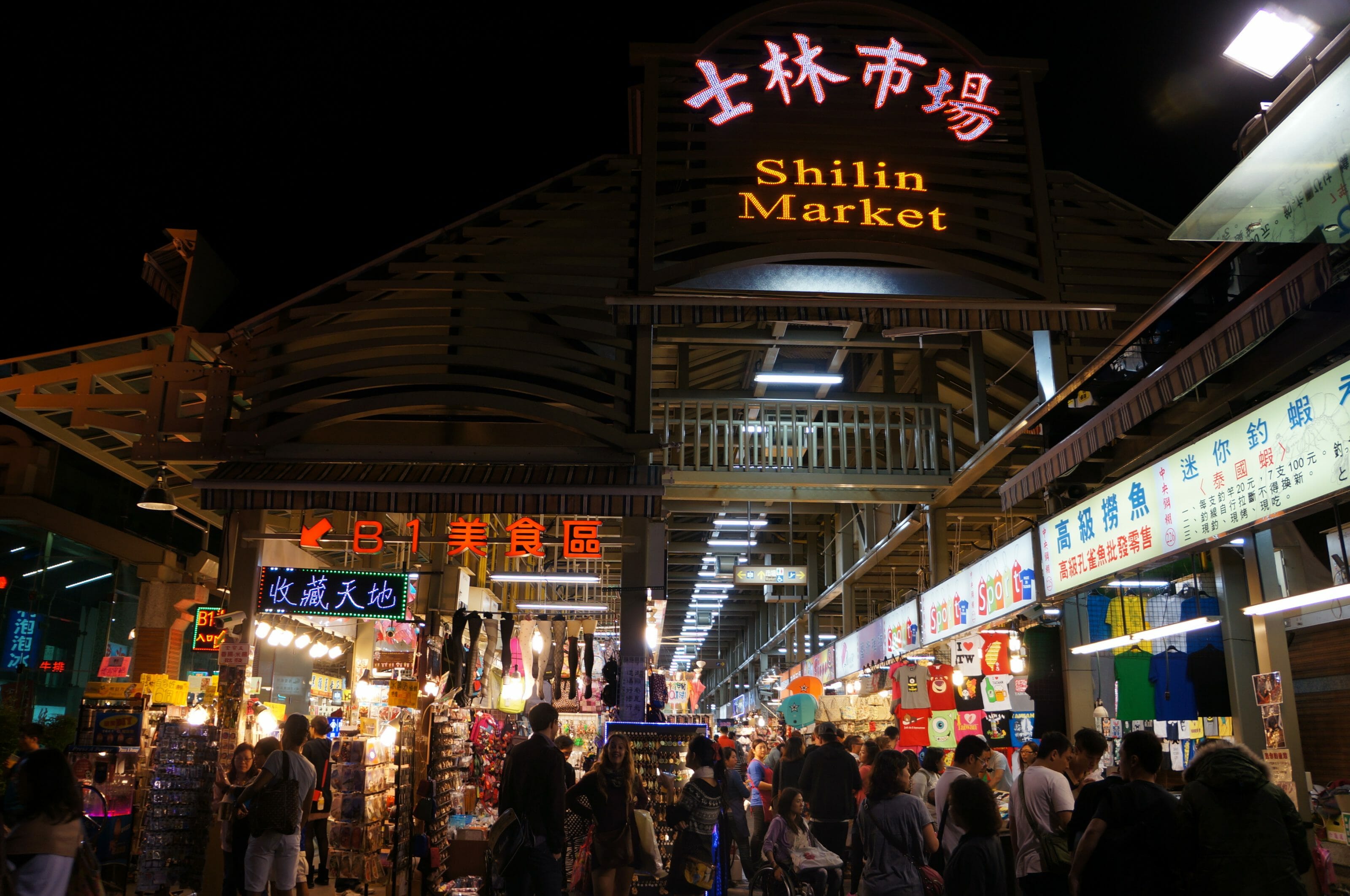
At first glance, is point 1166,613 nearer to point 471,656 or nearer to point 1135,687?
point 1135,687

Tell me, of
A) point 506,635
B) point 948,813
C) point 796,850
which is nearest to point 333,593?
point 506,635

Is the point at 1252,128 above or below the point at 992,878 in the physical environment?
above

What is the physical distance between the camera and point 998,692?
39.3 ft

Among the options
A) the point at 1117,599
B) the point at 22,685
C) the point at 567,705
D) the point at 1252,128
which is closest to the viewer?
the point at 1252,128

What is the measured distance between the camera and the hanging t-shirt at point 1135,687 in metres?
8.45

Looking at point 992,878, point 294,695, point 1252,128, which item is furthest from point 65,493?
point 1252,128

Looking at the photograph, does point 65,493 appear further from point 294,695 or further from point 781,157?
point 781,157

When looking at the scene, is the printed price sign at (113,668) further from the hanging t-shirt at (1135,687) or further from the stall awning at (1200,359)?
the hanging t-shirt at (1135,687)

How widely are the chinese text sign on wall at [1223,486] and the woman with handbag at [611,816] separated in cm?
394

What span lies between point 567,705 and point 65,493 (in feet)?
30.3

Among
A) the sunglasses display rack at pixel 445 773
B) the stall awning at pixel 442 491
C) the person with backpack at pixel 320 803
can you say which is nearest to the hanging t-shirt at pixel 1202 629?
the stall awning at pixel 442 491

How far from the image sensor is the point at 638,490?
838cm

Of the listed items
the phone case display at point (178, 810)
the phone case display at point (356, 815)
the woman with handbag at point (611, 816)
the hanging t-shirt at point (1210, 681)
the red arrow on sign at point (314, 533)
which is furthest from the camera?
the red arrow on sign at point (314, 533)

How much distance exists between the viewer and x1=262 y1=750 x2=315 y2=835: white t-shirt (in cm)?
732
